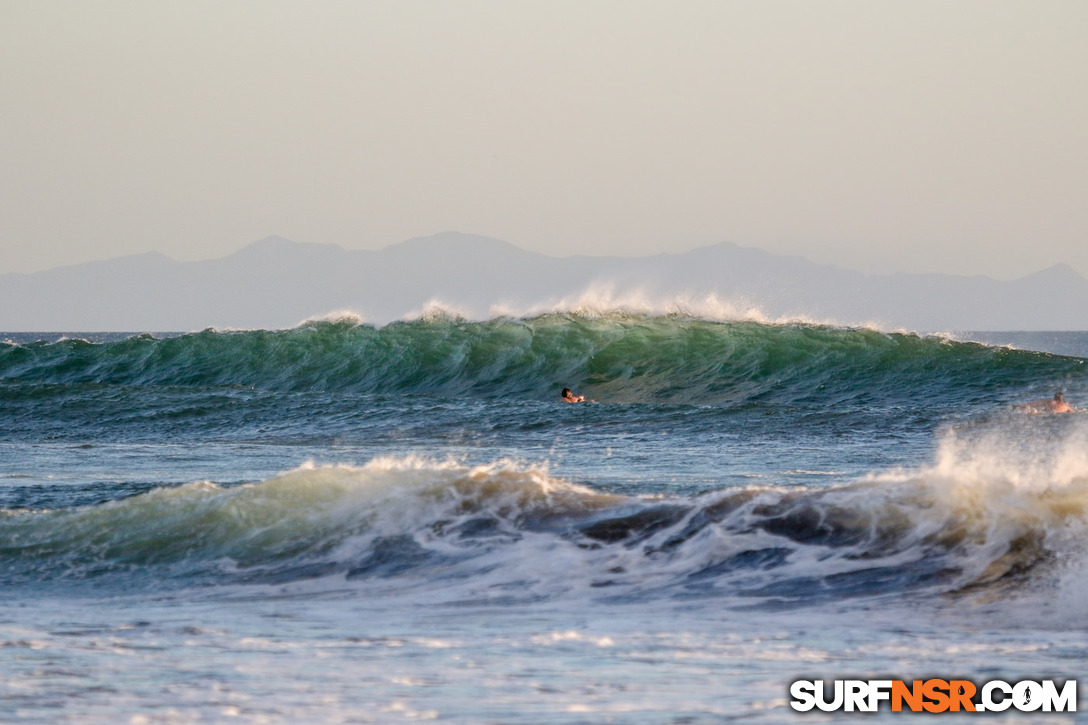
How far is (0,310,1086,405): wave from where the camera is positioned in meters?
26.4

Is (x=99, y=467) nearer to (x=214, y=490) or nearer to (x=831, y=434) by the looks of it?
(x=214, y=490)

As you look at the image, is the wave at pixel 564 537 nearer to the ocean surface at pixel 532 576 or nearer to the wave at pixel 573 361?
the ocean surface at pixel 532 576

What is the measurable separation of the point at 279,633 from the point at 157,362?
28.1 m

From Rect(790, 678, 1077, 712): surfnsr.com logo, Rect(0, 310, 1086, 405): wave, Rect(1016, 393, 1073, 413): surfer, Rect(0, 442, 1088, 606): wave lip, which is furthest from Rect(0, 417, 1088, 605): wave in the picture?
Rect(0, 310, 1086, 405): wave

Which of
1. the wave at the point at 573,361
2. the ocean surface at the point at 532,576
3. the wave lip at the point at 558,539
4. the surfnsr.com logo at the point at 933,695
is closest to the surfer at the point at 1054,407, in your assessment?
the ocean surface at the point at 532,576

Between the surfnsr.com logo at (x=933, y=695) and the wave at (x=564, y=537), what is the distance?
6.10 feet

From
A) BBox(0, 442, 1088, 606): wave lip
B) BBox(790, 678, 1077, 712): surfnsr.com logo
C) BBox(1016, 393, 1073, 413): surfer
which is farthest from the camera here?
BBox(1016, 393, 1073, 413): surfer

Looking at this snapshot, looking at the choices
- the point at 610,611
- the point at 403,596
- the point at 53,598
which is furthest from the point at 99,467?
the point at 610,611

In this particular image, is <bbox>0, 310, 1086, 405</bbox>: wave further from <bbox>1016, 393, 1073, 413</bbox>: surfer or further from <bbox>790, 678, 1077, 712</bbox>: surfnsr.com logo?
<bbox>790, 678, 1077, 712</bbox>: surfnsr.com logo

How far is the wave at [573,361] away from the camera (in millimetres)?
26406

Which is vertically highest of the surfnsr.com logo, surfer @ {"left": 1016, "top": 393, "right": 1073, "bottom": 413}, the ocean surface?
surfer @ {"left": 1016, "top": 393, "right": 1073, "bottom": 413}

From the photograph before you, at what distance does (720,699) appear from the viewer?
4938 millimetres

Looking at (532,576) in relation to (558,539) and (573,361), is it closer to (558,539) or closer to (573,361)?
(558,539)

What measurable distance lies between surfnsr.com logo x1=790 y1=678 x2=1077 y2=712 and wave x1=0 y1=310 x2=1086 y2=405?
19.5m
